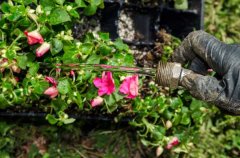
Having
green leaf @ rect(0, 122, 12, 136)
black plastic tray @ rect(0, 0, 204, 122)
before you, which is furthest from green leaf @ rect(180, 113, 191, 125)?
green leaf @ rect(0, 122, 12, 136)

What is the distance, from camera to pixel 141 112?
1.78m

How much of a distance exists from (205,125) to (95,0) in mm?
807

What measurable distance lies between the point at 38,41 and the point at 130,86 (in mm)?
312

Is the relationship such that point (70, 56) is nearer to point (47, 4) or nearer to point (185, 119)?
point (47, 4)

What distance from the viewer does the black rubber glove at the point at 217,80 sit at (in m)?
1.28

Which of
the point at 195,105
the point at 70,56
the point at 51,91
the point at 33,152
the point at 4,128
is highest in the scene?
the point at 70,56

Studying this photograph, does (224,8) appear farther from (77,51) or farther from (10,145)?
(10,145)

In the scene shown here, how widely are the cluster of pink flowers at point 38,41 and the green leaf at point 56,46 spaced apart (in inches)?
0.6

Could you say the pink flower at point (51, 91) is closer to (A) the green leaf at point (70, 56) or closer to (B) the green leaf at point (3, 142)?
(A) the green leaf at point (70, 56)

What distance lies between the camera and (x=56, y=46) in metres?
1.59

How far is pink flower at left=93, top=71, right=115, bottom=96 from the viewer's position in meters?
1.57

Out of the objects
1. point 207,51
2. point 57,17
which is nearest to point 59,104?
point 57,17

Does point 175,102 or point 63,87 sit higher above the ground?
point 63,87

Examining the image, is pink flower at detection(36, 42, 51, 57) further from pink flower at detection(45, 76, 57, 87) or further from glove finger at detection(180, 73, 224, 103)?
glove finger at detection(180, 73, 224, 103)
